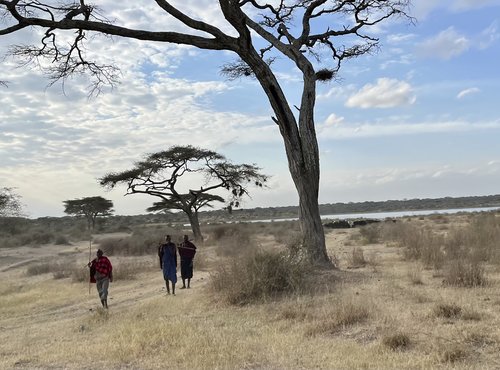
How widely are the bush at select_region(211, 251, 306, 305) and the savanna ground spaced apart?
25mm

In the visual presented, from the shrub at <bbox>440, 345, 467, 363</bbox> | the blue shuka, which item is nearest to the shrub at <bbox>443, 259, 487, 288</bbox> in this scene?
the shrub at <bbox>440, 345, 467, 363</bbox>

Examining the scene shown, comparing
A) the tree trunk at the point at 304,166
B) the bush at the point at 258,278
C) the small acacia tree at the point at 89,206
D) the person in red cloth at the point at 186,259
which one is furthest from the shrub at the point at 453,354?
the small acacia tree at the point at 89,206

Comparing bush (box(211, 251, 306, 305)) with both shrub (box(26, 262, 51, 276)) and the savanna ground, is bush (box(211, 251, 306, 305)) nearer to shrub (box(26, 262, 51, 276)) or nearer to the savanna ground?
the savanna ground

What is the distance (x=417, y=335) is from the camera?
7391 mm

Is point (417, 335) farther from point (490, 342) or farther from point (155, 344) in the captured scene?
point (155, 344)

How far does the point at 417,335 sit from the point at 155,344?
382cm

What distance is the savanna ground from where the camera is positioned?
691cm

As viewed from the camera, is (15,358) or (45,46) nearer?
(15,358)

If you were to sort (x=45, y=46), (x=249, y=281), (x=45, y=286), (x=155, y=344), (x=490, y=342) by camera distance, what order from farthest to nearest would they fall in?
(x=45, y=286) → (x=45, y=46) → (x=249, y=281) → (x=155, y=344) → (x=490, y=342)

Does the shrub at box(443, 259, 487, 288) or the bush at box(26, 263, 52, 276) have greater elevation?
the shrub at box(443, 259, 487, 288)

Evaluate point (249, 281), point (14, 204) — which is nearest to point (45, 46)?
point (249, 281)

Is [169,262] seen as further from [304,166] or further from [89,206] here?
[89,206]

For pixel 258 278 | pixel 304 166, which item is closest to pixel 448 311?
pixel 258 278

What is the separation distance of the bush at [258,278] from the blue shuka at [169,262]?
10.1 feet
